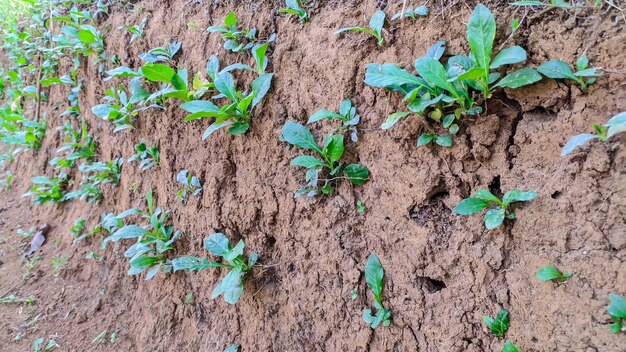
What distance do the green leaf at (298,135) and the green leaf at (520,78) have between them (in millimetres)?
847

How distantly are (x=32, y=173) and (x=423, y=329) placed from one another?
496cm

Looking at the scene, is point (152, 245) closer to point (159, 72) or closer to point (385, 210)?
point (159, 72)

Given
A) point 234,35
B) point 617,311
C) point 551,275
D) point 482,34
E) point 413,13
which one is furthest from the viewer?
point 234,35

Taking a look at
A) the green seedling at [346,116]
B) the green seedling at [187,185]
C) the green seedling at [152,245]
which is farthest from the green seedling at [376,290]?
the green seedling at [152,245]

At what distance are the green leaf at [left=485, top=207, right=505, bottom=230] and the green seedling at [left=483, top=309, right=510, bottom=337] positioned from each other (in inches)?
12.5

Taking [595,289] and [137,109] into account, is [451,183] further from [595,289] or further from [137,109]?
[137,109]

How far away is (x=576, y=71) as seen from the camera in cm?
141

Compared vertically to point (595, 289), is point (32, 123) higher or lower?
lower

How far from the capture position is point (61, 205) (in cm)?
423

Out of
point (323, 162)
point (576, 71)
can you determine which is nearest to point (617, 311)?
point (576, 71)

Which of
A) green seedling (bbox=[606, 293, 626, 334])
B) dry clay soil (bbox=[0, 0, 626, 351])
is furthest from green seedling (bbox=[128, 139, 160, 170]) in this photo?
green seedling (bbox=[606, 293, 626, 334])

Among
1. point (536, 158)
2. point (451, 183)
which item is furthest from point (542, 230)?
point (451, 183)

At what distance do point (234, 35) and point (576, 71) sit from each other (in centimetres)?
173

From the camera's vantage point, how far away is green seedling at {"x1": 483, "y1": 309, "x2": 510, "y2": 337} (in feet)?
4.97
